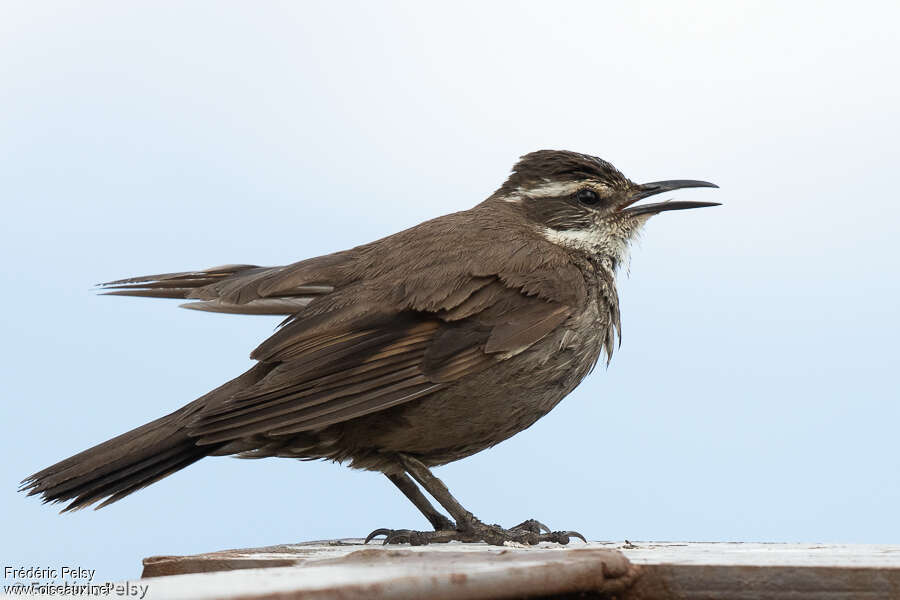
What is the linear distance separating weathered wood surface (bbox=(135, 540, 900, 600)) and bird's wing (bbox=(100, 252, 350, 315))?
2.11m

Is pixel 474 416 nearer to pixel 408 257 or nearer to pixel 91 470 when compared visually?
pixel 408 257

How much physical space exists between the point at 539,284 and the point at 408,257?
2.42 ft

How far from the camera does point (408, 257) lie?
249 inches

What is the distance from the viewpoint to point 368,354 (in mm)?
5836

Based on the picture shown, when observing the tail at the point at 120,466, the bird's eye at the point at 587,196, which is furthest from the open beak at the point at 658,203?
the tail at the point at 120,466

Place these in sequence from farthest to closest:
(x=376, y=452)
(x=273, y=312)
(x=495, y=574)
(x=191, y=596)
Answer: (x=273, y=312), (x=376, y=452), (x=495, y=574), (x=191, y=596)

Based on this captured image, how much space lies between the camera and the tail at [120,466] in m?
5.89

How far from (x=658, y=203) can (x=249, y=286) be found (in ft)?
8.65

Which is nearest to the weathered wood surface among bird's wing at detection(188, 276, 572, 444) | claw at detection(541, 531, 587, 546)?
bird's wing at detection(188, 276, 572, 444)

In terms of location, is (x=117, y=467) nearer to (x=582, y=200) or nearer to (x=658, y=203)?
(x=582, y=200)

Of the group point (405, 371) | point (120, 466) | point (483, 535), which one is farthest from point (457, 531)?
point (120, 466)

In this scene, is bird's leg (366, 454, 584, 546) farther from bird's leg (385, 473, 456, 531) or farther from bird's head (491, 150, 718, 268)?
bird's head (491, 150, 718, 268)

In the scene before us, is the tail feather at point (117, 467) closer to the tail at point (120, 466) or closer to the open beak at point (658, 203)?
the tail at point (120, 466)

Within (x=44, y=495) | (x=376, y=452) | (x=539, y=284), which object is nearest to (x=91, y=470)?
(x=44, y=495)
